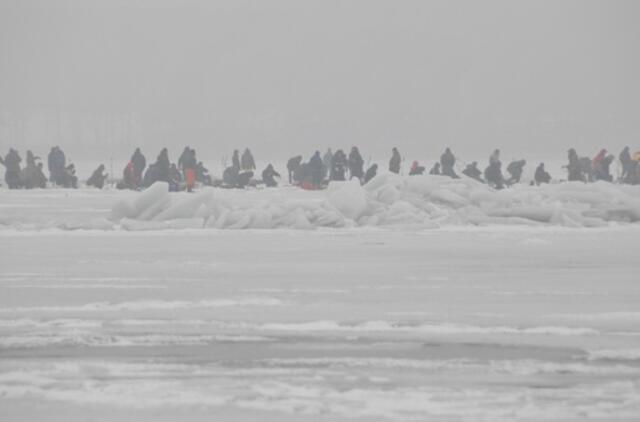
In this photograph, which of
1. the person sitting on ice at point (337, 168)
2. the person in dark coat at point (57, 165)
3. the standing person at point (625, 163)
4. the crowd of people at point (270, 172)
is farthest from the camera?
the standing person at point (625, 163)

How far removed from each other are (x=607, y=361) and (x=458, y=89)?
509ft

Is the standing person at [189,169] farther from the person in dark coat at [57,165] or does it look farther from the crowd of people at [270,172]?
the person in dark coat at [57,165]

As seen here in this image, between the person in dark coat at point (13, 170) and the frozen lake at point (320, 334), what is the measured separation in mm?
23138

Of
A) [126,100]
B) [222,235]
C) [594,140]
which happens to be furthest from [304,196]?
[126,100]

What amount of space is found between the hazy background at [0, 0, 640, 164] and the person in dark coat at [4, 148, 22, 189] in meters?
93.8

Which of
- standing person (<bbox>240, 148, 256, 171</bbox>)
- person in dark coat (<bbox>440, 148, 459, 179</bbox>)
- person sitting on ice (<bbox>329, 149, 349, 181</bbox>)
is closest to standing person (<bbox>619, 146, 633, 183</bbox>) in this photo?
person in dark coat (<bbox>440, 148, 459, 179</bbox>)

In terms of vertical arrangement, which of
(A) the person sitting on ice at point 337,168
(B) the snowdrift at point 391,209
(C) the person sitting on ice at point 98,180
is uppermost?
(A) the person sitting on ice at point 337,168

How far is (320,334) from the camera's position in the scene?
1019 cm

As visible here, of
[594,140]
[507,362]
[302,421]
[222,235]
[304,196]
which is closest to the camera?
[302,421]

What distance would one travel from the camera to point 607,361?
9.04 metres

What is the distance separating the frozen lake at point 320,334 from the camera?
A: 7664 mm

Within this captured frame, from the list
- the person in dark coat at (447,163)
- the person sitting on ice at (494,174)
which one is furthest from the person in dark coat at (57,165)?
the person sitting on ice at (494,174)

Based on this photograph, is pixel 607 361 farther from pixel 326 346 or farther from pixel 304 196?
pixel 304 196

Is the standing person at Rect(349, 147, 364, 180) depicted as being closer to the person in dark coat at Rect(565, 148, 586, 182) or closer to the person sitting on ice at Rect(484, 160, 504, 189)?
the person sitting on ice at Rect(484, 160, 504, 189)
